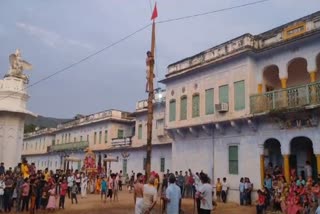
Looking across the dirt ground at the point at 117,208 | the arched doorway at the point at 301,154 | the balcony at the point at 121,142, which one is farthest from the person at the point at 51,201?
the balcony at the point at 121,142

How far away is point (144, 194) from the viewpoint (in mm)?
9734

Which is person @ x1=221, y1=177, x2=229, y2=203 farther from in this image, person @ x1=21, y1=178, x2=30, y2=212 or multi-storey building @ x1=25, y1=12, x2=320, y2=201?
person @ x1=21, y1=178, x2=30, y2=212

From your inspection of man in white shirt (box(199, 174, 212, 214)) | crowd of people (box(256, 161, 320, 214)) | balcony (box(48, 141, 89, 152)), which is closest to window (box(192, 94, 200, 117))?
crowd of people (box(256, 161, 320, 214))

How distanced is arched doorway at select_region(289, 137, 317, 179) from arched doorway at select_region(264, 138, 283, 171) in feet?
2.90

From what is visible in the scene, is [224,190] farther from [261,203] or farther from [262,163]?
[261,203]

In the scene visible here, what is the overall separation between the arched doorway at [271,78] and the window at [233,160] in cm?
392

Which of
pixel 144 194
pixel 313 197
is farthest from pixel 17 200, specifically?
pixel 313 197

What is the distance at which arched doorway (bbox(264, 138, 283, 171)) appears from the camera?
20.5 meters

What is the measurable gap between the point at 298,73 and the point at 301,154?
469 cm

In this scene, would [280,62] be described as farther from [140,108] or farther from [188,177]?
[140,108]

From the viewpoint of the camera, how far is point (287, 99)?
18016 millimetres

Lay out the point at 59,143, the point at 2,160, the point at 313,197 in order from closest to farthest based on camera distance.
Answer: the point at 313,197 < the point at 2,160 < the point at 59,143

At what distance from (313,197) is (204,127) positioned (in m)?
9.11

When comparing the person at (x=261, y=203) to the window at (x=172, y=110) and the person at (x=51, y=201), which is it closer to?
the person at (x=51, y=201)
